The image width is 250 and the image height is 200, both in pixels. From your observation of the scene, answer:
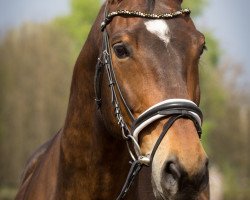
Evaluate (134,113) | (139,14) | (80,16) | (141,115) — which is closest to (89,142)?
(134,113)

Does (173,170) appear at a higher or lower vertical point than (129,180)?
higher

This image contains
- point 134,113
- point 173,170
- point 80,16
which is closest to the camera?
point 173,170

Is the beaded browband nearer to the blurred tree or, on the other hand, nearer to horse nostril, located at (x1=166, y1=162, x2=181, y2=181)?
horse nostril, located at (x1=166, y1=162, x2=181, y2=181)

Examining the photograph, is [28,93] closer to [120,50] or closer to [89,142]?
[89,142]

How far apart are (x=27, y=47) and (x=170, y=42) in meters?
33.2

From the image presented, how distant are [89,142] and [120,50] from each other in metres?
0.79

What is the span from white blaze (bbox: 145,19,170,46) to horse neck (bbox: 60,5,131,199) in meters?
0.51

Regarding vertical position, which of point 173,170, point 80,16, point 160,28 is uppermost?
point 80,16

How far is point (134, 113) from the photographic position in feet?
12.7

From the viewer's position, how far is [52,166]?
474 centimetres

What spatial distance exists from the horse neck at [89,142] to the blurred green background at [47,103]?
26.7m

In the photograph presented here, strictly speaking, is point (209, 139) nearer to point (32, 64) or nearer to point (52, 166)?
point (32, 64)

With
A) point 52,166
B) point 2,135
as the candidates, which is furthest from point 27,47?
point 52,166

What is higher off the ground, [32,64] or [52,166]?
[32,64]
